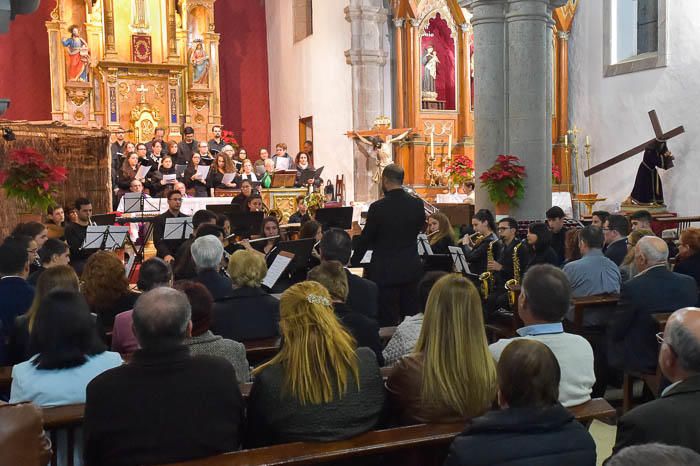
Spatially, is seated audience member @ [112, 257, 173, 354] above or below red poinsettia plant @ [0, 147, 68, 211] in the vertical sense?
below

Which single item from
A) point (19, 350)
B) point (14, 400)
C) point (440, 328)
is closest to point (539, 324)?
point (440, 328)

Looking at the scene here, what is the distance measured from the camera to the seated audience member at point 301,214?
11703 mm

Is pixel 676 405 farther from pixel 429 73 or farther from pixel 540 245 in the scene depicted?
pixel 429 73

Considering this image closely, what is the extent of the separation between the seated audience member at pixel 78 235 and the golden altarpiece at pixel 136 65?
31.9 ft

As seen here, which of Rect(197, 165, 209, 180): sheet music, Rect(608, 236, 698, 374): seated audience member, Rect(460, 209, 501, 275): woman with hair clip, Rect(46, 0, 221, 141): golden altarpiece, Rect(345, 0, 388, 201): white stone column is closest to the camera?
Rect(608, 236, 698, 374): seated audience member

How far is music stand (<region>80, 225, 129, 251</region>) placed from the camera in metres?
8.09

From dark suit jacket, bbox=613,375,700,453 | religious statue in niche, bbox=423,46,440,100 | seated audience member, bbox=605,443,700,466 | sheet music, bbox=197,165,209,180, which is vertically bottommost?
dark suit jacket, bbox=613,375,700,453

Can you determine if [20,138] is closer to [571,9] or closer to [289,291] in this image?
[289,291]

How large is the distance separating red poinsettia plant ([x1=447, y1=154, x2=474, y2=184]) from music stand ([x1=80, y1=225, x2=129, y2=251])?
369 inches

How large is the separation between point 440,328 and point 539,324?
0.66 meters

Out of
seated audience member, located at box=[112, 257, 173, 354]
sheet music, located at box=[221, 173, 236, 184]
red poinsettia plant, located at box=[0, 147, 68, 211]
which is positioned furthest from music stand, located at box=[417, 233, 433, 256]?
sheet music, located at box=[221, 173, 236, 184]

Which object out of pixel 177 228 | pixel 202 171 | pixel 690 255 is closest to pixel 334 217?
pixel 177 228

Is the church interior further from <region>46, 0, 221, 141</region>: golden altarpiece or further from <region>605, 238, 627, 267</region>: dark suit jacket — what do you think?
<region>605, 238, 627, 267</region>: dark suit jacket

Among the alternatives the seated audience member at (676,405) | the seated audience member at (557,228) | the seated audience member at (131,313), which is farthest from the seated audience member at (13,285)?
the seated audience member at (557,228)
